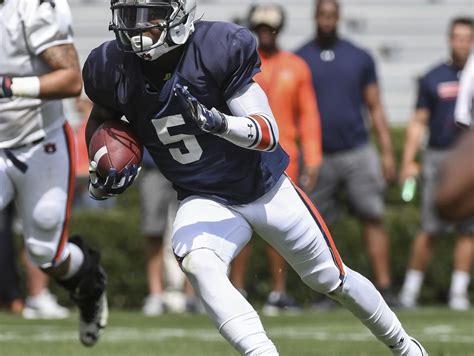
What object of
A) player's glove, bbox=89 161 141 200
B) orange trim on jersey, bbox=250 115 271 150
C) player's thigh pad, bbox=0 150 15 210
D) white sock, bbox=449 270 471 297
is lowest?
white sock, bbox=449 270 471 297

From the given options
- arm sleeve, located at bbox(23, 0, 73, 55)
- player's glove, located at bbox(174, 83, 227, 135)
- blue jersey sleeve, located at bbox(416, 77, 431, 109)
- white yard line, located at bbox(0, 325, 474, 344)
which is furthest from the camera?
blue jersey sleeve, located at bbox(416, 77, 431, 109)

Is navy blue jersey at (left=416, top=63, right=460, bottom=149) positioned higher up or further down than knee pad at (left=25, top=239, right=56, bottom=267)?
further down

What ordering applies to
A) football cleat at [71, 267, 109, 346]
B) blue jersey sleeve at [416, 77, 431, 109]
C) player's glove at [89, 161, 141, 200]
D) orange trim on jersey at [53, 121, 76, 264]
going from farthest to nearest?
blue jersey sleeve at [416, 77, 431, 109] < football cleat at [71, 267, 109, 346] < orange trim on jersey at [53, 121, 76, 264] < player's glove at [89, 161, 141, 200]

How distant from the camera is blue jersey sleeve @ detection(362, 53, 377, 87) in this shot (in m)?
8.83

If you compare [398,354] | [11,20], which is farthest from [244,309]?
[11,20]

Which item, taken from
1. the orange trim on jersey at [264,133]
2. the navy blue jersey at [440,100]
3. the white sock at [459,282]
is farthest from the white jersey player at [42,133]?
the navy blue jersey at [440,100]

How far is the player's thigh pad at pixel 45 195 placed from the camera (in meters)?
5.78

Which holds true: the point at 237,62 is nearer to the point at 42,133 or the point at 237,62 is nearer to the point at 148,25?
the point at 148,25

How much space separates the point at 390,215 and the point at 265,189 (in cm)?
535

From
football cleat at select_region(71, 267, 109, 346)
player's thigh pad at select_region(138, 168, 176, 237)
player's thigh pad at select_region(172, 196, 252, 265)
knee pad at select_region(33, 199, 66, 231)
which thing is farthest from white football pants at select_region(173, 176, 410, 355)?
player's thigh pad at select_region(138, 168, 176, 237)

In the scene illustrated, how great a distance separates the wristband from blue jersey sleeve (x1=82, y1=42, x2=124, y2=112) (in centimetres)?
85

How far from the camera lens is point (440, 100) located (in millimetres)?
9125

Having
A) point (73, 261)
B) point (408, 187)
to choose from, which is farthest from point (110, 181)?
point (408, 187)

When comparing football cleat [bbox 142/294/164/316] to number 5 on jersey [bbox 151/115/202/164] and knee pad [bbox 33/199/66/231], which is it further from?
number 5 on jersey [bbox 151/115/202/164]
